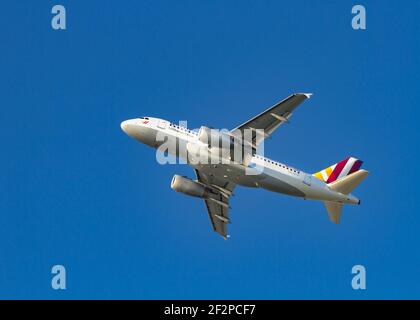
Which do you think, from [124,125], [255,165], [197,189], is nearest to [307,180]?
[255,165]

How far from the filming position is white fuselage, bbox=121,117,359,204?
74.4 m

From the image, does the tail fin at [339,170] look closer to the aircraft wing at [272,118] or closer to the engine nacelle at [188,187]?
the aircraft wing at [272,118]

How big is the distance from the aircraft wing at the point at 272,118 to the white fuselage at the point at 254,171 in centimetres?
318

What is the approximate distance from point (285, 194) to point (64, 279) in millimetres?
23521

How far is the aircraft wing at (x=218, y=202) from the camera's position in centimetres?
8197

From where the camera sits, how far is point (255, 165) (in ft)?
244

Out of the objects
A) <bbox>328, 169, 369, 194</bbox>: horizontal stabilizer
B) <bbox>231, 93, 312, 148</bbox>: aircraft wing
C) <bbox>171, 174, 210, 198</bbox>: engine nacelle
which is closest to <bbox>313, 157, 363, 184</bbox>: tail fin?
<bbox>328, 169, 369, 194</bbox>: horizontal stabilizer

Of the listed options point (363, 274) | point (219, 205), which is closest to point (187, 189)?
point (219, 205)

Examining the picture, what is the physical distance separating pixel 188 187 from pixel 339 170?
53.0ft

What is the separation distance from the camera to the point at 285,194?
7644 centimetres

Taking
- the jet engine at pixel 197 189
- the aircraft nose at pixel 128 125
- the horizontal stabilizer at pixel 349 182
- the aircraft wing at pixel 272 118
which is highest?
the aircraft nose at pixel 128 125

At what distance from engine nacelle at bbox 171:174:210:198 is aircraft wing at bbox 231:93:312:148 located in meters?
10.4

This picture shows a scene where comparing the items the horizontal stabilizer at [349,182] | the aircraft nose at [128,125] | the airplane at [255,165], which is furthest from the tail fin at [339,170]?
the aircraft nose at [128,125]

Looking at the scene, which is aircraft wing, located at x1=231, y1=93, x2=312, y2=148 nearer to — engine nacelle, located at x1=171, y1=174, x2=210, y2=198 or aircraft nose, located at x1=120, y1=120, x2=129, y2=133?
engine nacelle, located at x1=171, y1=174, x2=210, y2=198
